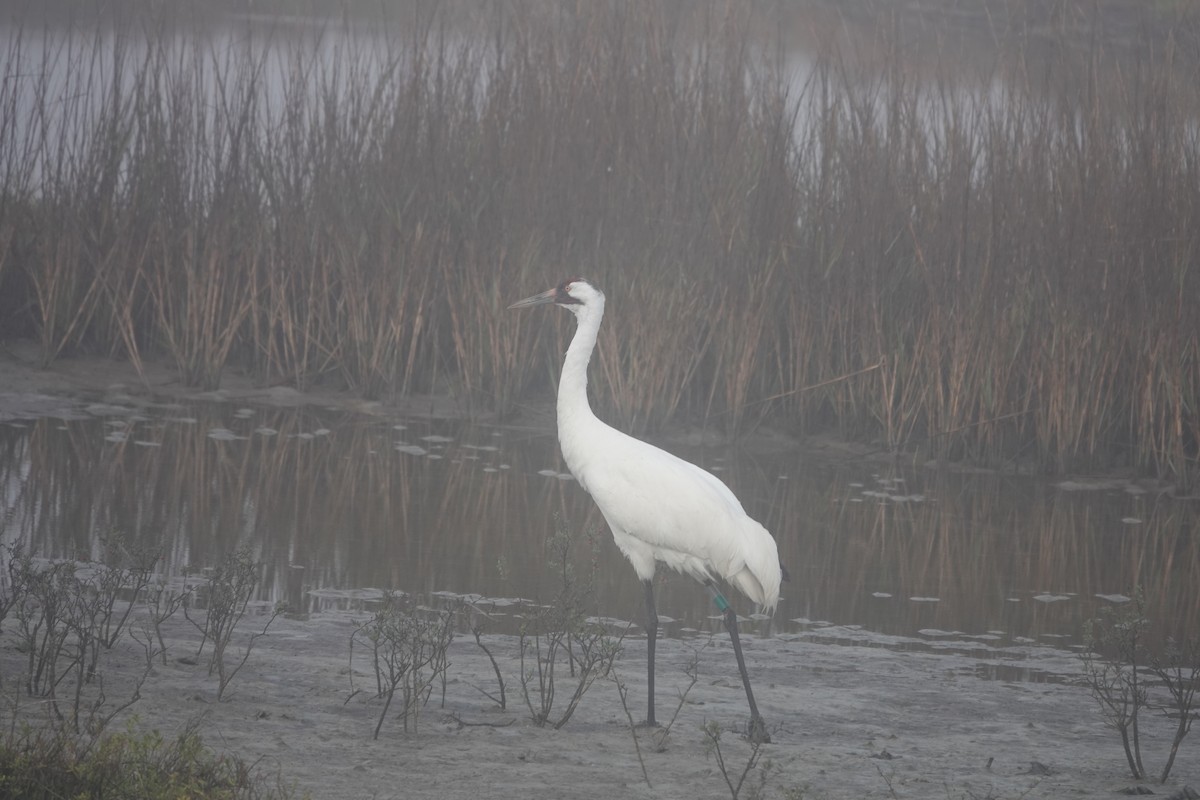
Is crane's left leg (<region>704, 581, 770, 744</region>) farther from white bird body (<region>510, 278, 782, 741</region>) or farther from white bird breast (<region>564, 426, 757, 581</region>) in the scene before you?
white bird breast (<region>564, 426, 757, 581</region>)

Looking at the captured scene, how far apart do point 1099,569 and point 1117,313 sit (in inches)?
94.5

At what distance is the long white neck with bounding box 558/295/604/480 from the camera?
5.10 meters

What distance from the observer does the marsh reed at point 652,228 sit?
8836 millimetres

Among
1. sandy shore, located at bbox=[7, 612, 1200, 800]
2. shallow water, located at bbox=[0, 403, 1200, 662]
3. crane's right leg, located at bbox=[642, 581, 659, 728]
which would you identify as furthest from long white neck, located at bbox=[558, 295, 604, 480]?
sandy shore, located at bbox=[7, 612, 1200, 800]

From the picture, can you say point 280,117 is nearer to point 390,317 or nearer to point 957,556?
point 390,317

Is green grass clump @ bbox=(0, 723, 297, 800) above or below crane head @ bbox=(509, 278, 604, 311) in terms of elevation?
below

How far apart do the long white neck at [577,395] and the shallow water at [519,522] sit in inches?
10.9

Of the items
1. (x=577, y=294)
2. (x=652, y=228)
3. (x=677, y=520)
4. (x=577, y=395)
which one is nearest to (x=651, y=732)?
(x=677, y=520)

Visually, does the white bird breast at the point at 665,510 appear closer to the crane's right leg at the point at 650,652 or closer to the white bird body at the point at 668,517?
the white bird body at the point at 668,517

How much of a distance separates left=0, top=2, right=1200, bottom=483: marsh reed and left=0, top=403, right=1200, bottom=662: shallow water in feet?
1.70

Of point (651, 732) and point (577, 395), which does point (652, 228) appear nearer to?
point (577, 395)

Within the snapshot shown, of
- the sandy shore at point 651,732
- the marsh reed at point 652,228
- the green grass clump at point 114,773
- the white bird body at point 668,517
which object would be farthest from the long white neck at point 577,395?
the marsh reed at point 652,228

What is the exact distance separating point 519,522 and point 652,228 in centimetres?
296

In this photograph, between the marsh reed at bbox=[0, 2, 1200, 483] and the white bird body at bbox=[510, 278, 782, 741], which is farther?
the marsh reed at bbox=[0, 2, 1200, 483]
